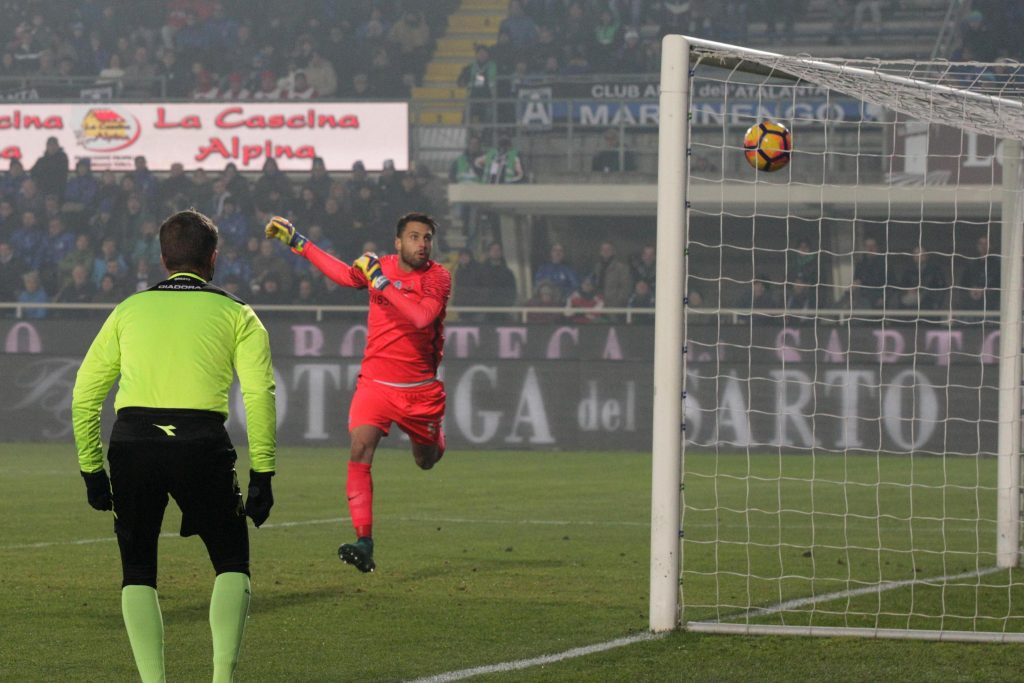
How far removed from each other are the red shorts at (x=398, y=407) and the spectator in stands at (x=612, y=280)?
42.1 feet

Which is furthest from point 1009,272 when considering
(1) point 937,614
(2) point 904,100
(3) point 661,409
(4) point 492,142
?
(4) point 492,142

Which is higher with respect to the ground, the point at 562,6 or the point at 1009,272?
the point at 562,6

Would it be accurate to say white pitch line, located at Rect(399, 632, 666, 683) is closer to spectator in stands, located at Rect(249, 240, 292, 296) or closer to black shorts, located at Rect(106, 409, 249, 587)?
black shorts, located at Rect(106, 409, 249, 587)

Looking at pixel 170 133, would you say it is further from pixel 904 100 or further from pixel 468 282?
pixel 904 100

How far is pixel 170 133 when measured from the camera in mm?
27328

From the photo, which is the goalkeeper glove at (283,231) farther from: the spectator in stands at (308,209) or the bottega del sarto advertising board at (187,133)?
the bottega del sarto advertising board at (187,133)

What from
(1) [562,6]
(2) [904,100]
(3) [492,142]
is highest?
(1) [562,6]

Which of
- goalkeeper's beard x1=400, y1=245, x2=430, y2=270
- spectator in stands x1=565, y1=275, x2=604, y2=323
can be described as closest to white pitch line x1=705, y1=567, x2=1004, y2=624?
goalkeeper's beard x1=400, y1=245, x2=430, y2=270

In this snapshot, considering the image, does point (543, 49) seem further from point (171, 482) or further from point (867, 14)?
point (171, 482)

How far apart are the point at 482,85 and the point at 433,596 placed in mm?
18966

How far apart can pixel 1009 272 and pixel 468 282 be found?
12.8 metres

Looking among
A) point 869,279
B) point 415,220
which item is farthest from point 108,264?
point 415,220

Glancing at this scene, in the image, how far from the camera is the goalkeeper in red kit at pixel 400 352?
8.11 m

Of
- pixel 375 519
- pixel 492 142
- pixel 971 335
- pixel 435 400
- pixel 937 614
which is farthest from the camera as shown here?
pixel 492 142
